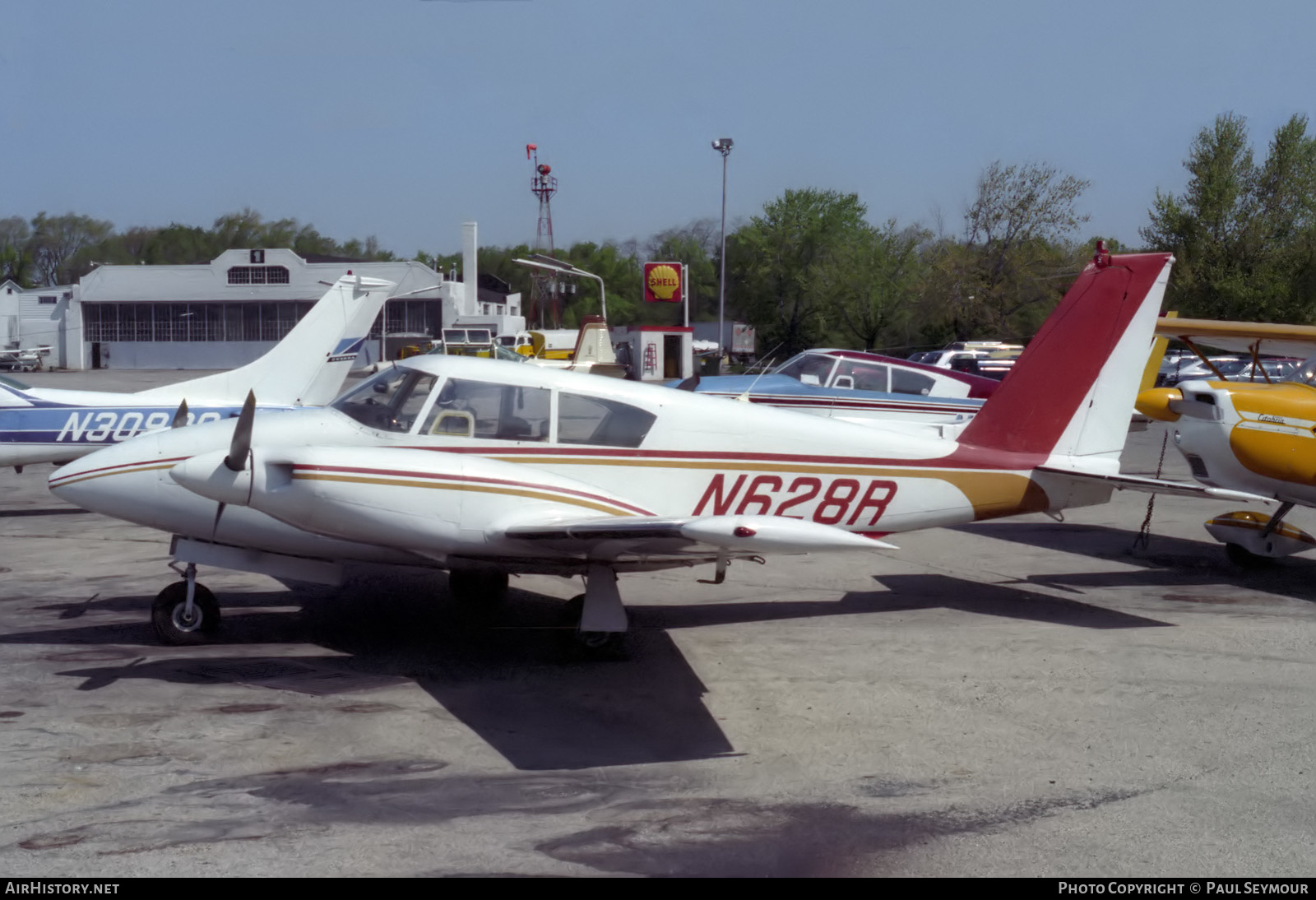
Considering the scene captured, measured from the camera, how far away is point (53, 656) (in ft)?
23.9

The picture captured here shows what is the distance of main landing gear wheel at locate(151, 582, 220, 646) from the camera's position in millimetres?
7641

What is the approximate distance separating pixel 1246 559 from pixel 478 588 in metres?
7.76

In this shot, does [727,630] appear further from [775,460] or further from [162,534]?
[162,534]

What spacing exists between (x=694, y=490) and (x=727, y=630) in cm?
125

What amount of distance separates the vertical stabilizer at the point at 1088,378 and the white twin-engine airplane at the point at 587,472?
2 cm

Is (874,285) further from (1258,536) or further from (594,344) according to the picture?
(1258,536)

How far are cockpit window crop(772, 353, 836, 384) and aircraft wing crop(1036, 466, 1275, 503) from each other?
26.6 ft

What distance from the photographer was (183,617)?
767 cm

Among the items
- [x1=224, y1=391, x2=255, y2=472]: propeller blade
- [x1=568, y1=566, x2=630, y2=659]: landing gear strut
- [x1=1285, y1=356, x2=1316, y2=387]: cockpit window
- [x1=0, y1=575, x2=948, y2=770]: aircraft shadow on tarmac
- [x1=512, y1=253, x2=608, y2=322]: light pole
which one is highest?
[x1=512, y1=253, x2=608, y2=322]: light pole

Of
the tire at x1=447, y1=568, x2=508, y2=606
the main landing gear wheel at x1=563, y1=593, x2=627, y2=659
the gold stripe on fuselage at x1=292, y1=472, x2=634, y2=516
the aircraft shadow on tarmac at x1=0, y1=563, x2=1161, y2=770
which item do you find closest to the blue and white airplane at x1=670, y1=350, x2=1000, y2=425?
the aircraft shadow on tarmac at x1=0, y1=563, x2=1161, y2=770

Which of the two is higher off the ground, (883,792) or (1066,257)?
(1066,257)

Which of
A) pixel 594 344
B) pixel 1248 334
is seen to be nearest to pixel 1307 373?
pixel 1248 334

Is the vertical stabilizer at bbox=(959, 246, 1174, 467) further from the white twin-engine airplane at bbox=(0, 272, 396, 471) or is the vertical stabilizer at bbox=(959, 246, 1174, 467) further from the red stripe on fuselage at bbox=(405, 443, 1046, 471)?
the white twin-engine airplane at bbox=(0, 272, 396, 471)
